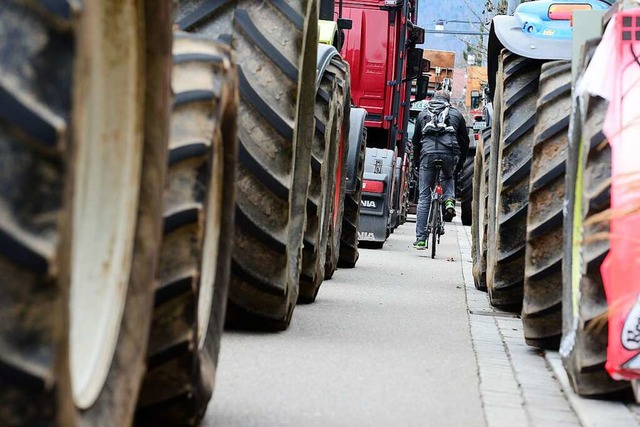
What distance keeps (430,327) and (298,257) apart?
1269 mm

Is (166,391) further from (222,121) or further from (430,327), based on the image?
(430,327)

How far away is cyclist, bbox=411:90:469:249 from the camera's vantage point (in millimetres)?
16859

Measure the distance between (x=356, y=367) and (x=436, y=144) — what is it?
10571 millimetres

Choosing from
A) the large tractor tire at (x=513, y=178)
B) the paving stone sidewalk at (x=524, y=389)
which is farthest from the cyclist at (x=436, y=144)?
the paving stone sidewalk at (x=524, y=389)

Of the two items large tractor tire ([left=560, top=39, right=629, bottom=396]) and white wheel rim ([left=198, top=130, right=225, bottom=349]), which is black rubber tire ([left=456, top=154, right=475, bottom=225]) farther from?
white wheel rim ([left=198, top=130, right=225, bottom=349])

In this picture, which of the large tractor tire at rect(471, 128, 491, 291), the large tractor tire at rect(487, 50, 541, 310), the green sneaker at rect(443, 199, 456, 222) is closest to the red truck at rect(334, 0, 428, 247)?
the green sneaker at rect(443, 199, 456, 222)

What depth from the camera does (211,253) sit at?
4809 millimetres

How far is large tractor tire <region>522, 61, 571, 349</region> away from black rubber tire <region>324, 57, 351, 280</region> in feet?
7.99

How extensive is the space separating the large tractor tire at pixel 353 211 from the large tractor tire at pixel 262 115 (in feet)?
19.4

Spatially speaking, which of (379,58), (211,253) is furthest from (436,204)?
(211,253)

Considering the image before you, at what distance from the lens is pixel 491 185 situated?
10039 mm

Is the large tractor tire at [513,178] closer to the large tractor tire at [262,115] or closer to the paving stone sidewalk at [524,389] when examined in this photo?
the paving stone sidewalk at [524,389]

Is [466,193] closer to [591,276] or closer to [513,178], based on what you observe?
[513,178]

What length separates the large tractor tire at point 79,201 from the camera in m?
2.20
